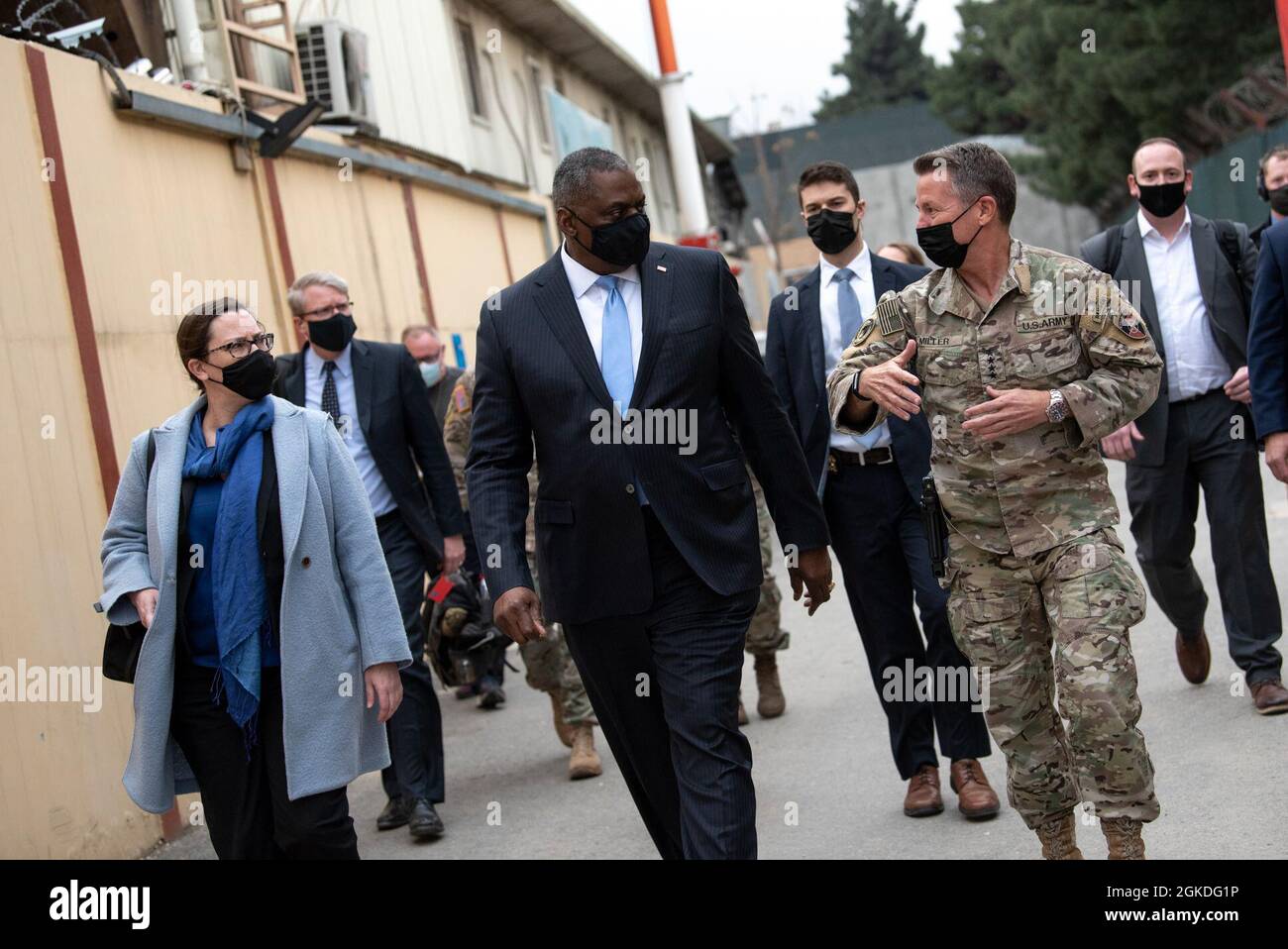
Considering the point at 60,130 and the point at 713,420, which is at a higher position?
the point at 60,130

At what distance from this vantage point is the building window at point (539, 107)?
69.6ft

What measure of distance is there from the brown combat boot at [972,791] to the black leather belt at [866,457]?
117 cm

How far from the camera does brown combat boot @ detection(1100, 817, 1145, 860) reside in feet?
15.4

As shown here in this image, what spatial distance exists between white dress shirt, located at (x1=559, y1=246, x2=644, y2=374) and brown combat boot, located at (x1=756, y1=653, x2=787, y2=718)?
13.0ft

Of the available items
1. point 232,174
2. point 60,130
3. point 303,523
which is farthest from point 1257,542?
point 232,174

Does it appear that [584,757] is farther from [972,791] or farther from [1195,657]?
[1195,657]

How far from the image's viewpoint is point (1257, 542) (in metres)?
7.02

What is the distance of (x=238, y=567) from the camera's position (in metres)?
4.85

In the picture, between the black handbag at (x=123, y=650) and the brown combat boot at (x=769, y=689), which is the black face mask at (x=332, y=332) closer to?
the black handbag at (x=123, y=650)

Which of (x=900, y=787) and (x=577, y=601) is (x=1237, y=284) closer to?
(x=900, y=787)

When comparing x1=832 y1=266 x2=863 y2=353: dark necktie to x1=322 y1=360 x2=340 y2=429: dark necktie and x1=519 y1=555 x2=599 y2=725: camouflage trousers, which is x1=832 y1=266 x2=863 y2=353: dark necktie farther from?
x1=322 y1=360 x2=340 y2=429: dark necktie

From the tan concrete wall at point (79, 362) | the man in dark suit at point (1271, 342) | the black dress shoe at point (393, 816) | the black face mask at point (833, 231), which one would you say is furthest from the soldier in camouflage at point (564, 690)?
the man in dark suit at point (1271, 342)

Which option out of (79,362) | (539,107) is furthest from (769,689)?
(539,107)

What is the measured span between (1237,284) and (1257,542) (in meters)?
1.09
